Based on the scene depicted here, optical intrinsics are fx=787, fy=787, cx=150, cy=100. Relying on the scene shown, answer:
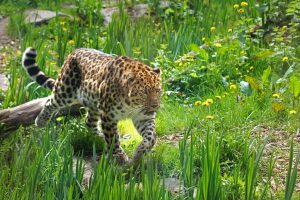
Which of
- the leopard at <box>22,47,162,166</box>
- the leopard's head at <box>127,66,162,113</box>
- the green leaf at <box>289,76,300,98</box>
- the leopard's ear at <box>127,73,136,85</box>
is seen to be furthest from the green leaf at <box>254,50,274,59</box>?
the leopard's ear at <box>127,73,136,85</box>

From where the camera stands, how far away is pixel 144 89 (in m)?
5.81

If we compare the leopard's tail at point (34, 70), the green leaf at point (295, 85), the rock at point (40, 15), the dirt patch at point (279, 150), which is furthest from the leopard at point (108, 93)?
the rock at point (40, 15)

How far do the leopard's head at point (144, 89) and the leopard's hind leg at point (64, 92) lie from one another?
Result: 2.75 ft

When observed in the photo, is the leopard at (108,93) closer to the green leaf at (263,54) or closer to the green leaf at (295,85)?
the green leaf at (295,85)

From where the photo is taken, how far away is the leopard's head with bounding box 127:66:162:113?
5812 mm

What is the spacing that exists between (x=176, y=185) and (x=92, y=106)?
1.38 meters

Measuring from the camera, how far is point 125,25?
8.65 metres

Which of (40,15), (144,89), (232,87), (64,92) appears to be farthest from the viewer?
(40,15)

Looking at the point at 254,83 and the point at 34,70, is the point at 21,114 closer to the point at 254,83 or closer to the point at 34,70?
the point at 34,70

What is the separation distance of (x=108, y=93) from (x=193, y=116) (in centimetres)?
95

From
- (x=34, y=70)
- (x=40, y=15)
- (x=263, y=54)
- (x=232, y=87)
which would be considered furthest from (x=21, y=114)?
(x=40, y=15)

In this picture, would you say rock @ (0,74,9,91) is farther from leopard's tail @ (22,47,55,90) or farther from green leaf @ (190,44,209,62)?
green leaf @ (190,44,209,62)

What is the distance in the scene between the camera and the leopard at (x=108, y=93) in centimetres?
586

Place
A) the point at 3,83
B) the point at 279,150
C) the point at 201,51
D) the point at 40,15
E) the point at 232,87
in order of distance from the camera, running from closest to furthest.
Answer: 1. the point at 279,150
2. the point at 232,87
3. the point at 201,51
4. the point at 3,83
5. the point at 40,15
